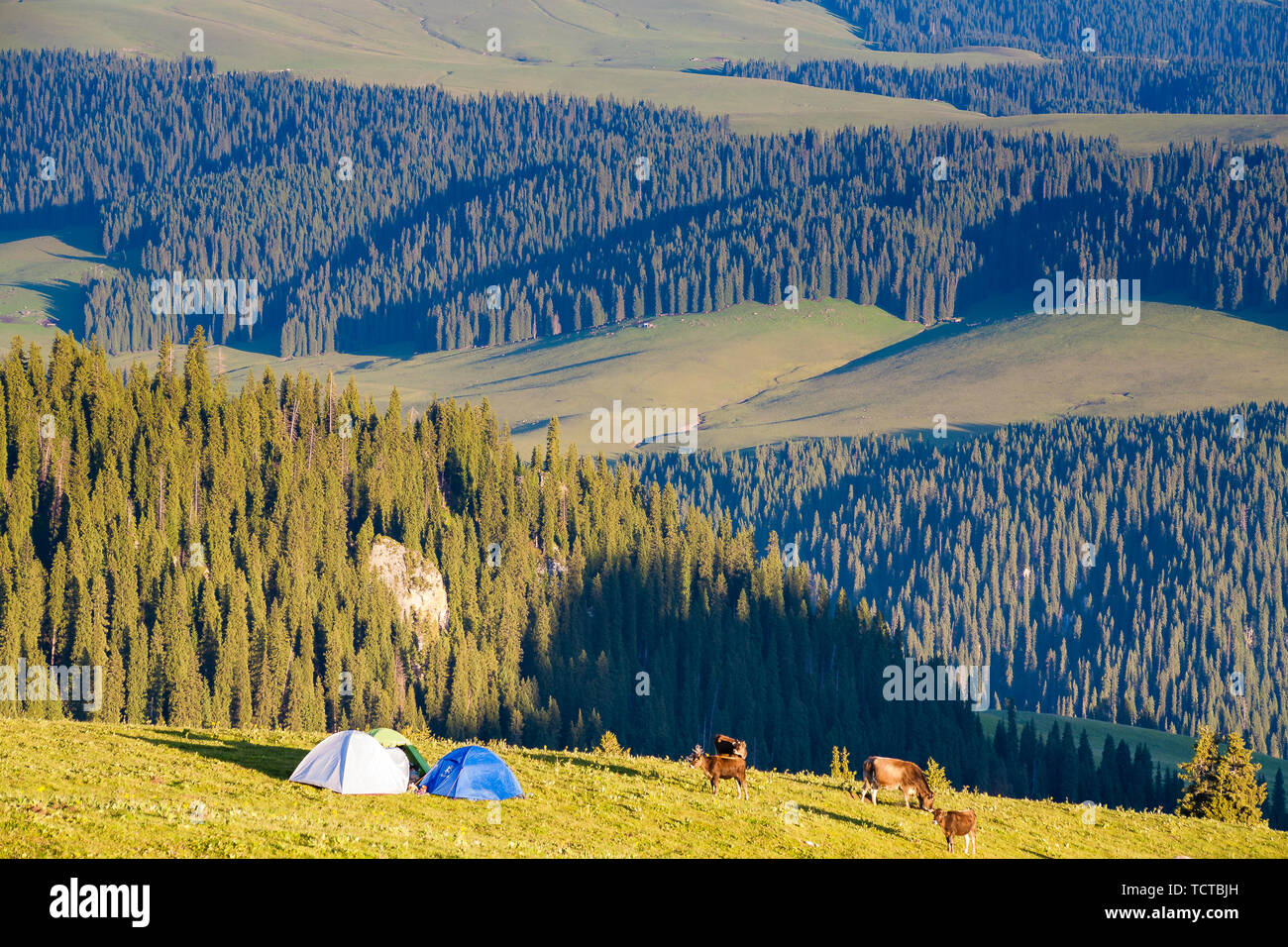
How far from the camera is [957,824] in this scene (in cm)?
5134

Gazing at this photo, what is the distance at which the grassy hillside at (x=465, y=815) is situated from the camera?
4334 centimetres

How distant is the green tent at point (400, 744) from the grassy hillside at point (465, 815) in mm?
2954

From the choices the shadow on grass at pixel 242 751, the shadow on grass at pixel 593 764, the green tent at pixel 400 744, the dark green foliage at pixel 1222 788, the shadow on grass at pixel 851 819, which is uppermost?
the green tent at pixel 400 744

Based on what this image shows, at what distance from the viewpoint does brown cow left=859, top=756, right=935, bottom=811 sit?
5688cm

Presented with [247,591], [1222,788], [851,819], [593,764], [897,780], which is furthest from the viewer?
[247,591]

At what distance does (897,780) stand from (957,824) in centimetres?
617

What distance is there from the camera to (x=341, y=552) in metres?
183

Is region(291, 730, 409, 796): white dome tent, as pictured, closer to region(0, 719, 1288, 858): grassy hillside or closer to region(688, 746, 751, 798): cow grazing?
region(0, 719, 1288, 858): grassy hillside

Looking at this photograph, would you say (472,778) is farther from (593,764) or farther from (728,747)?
(728,747)

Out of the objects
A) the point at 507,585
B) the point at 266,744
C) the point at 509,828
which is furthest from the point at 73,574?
the point at 509,828

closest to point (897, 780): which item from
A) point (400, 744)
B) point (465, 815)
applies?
point (465, 815)

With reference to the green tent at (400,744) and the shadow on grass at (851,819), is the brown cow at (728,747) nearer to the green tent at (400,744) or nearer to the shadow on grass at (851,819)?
the shadow on grass at (851,819)

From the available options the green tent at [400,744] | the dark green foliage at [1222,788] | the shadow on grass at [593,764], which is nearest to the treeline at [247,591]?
the shadow on grass at [593,764]
